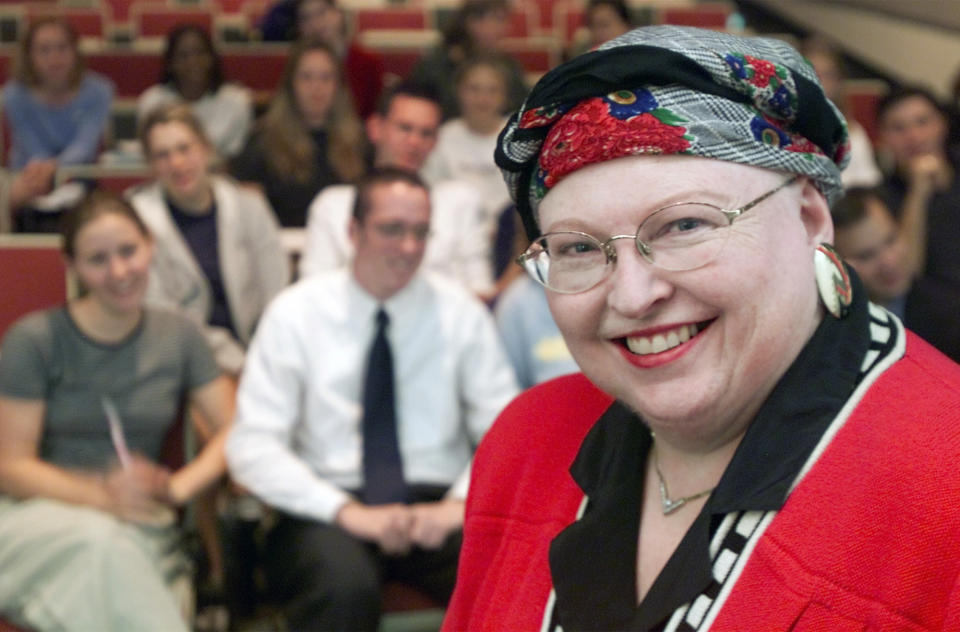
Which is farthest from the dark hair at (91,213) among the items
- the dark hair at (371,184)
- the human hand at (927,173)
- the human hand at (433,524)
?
the human hand at (927,173)

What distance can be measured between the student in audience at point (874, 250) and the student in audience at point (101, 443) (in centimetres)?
144

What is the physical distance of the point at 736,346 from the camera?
85 cm

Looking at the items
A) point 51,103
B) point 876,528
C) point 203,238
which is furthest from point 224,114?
point 876,528

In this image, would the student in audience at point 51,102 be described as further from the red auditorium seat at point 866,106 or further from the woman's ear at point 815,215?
the woman's ear at point 815,215

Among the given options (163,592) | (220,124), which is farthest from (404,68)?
(163,592)

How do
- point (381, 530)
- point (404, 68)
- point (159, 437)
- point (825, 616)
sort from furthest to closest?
1. point (404, 68)
2. point (159, 437)
3. point (381, 530)
4. point (825, 616)

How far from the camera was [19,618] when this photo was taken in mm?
1976

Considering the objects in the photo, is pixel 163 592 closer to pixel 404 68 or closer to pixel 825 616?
pixel 825 616

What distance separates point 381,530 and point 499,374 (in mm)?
449

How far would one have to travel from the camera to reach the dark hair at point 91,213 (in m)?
2.37

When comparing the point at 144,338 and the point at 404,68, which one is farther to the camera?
the point at 404,68

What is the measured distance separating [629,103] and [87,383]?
5.69ft

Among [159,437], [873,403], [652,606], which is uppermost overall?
[873,403]

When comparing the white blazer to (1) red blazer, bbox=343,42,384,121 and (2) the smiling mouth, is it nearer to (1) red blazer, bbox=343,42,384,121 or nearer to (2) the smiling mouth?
(1) red blazer, bbox=343,42,384,121
